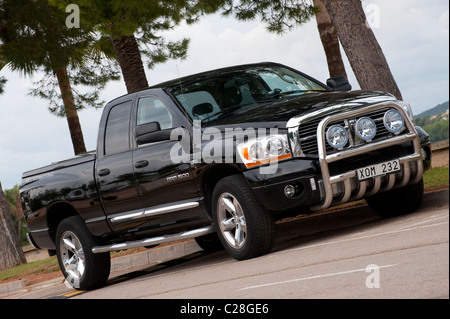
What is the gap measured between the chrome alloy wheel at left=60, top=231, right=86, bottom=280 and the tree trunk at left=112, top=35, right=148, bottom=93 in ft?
20.1

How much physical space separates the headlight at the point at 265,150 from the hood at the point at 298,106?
0.18m

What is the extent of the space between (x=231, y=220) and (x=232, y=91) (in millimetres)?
1715

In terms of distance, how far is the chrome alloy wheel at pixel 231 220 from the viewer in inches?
331

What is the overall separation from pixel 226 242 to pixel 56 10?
1220cm

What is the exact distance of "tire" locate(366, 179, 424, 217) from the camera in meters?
9.39

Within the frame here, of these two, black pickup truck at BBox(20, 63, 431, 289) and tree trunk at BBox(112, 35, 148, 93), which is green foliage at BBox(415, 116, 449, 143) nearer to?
black pickup truck at BBox(20, 63, 431, 289)

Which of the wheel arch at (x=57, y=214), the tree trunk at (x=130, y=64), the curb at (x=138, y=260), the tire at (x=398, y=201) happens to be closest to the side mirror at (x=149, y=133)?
the wheel arch at (x=57, y=214)

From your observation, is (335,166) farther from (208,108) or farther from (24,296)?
(24,296)

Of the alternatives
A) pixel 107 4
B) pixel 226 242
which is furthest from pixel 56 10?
pixel 226 242

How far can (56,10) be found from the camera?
19.3 meters

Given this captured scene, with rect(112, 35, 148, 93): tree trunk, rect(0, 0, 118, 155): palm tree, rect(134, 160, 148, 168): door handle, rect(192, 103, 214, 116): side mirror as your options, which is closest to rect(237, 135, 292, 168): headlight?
rect(192, 103, 214, 116): side mirror

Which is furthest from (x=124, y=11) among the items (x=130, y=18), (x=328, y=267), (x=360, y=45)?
(x=328, y=267)

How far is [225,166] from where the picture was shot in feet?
28.1

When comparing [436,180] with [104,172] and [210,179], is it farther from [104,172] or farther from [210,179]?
[104,172]
